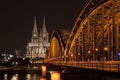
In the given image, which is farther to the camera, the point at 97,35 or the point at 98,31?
the point at 98,31

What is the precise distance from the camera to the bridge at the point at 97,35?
170 feet

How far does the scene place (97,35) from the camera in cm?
7188

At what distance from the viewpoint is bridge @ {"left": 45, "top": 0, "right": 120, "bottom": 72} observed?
51.7 m

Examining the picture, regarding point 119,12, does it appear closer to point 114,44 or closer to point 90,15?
point 90,15

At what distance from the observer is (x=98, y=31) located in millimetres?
73125

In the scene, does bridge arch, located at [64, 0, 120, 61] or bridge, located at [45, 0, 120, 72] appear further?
bridge arch, located at [64, 0, 120, 61]

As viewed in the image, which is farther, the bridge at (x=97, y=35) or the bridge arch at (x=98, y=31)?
the bridge arch at (x=98, y=31)

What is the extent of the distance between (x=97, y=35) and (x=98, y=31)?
5.00ft

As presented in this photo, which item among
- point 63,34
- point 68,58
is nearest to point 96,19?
point 68,58

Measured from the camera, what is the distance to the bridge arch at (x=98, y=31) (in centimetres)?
5341

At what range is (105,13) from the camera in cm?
6375

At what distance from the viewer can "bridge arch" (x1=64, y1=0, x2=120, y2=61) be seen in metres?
53.4

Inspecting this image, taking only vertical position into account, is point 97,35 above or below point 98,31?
below

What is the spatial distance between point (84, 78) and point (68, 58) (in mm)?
52822
